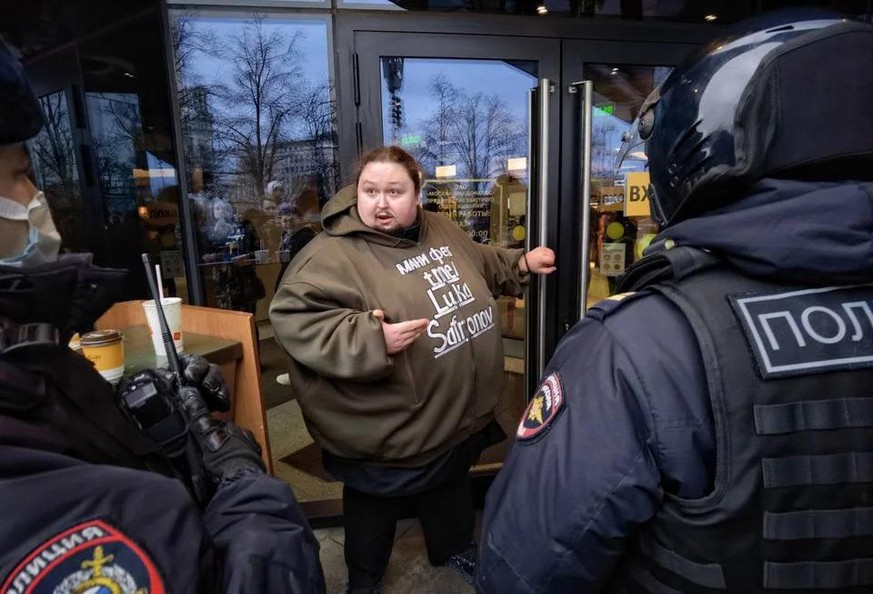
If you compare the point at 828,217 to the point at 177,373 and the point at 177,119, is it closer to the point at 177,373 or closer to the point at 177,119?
the point at 177,373

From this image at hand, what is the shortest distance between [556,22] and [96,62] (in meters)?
2.76

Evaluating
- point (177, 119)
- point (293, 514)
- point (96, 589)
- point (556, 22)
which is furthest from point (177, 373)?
point (556, 22)

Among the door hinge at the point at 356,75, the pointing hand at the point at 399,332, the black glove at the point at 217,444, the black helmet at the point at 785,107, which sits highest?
the door hinge at the point at 356,75

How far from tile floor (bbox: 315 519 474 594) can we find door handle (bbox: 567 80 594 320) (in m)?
1.41

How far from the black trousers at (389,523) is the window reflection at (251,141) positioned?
1662mm

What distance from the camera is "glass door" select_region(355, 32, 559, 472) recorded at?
7.79 feet

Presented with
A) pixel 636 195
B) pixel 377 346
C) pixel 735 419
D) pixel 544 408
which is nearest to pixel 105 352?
pixel 377 346

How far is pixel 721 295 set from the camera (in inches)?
29.6

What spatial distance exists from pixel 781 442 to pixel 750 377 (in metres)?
0.10

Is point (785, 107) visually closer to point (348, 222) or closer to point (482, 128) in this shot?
point (348, 222)

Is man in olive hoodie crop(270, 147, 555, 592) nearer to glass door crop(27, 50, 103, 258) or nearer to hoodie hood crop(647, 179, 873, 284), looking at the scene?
hoodie hood crop(647, 179, 873, 284)

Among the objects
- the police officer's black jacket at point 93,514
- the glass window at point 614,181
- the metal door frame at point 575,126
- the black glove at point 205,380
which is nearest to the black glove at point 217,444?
the black glove at point 205,380

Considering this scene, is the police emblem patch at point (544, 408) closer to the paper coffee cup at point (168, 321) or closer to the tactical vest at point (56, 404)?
the tactical vest at point (56, 404)

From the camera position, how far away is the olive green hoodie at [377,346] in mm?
1657
